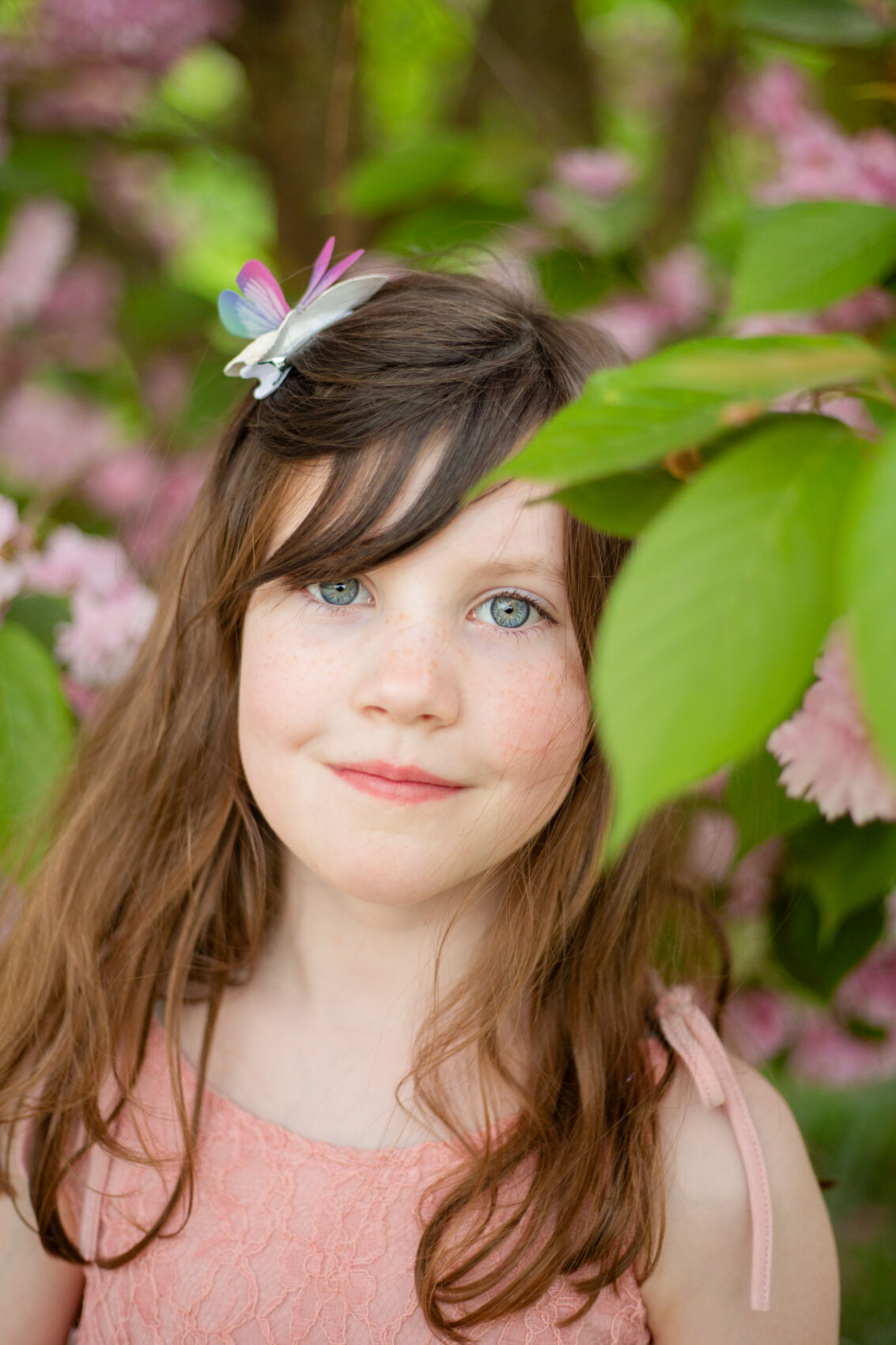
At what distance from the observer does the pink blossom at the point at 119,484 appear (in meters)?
1.96

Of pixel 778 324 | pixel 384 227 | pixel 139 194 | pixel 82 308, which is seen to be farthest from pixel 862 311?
pixel 139 194

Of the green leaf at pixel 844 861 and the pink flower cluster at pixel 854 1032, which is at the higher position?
the green leaf at pixel 844 861

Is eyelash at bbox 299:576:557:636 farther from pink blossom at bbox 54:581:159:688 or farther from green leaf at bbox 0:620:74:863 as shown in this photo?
pink blossom at bbox 54:581:159:688

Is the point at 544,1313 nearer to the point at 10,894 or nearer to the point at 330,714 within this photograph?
the point at 330,714

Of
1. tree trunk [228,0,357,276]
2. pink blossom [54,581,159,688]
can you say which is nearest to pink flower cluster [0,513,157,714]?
pink blossom [54,581,159,688]

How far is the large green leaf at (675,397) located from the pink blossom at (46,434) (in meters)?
1.83

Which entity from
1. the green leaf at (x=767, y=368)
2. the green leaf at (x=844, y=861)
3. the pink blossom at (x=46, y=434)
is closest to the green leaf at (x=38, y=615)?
the green leaf at (x=844, y=861)

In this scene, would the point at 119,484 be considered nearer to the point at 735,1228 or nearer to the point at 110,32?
the point at 110,32

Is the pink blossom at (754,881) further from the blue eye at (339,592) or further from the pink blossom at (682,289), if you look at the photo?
the pink blossom at (682,289)

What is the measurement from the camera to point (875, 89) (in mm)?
1258

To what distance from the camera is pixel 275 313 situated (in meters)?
0.87

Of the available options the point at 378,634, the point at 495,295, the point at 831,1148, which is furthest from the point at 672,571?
the point at 831,1148

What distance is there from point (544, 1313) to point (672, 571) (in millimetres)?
726

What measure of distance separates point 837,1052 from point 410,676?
3.06ft
